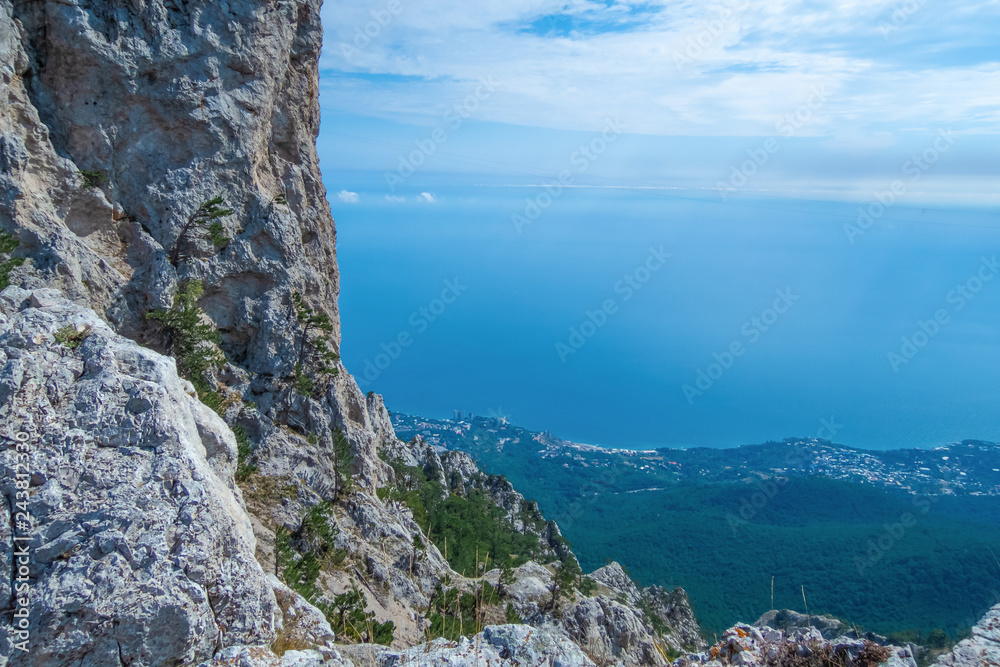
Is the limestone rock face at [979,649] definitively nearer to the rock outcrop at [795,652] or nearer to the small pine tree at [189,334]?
the rock outcrop at [795,652]

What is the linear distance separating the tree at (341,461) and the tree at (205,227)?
20.7ft

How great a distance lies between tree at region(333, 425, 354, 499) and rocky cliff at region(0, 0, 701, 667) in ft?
0.31

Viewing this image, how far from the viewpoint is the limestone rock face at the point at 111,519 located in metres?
4.69

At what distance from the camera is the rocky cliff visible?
16.4 ft

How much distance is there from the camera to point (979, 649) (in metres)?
6.30

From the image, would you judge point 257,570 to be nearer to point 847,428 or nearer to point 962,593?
point 962,593

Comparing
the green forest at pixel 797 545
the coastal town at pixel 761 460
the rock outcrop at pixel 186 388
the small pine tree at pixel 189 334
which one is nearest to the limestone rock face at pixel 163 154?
the rock outcrop at pixel 186 388

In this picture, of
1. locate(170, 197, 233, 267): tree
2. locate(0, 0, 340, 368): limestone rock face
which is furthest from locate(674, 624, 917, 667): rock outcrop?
locate(170, 197, 233, 267): tree

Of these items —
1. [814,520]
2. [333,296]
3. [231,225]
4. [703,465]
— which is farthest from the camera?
[703,465]

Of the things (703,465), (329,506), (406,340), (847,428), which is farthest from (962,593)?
(406,340)

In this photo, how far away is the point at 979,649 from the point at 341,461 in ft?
47.7

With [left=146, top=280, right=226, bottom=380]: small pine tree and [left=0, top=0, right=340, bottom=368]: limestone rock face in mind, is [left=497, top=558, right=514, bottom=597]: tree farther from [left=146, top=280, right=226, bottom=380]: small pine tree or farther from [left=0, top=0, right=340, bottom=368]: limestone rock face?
[left=146, top=280, right=226, bottom=380]: small pine tree

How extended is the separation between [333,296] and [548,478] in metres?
68.8

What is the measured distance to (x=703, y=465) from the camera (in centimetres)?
10012
